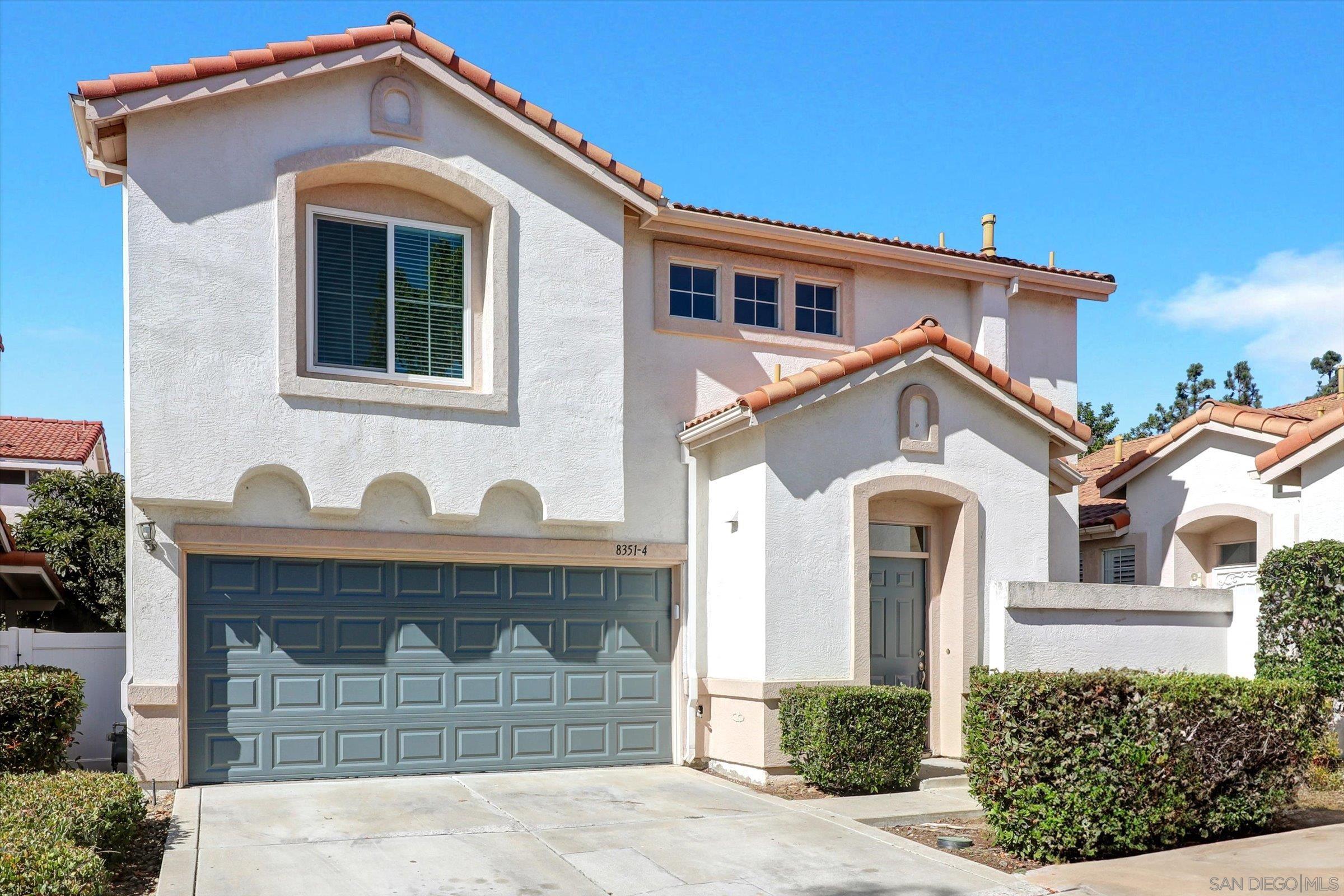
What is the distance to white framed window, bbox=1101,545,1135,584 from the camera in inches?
715

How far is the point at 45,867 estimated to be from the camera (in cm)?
700

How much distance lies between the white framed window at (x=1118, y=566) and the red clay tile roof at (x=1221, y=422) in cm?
107

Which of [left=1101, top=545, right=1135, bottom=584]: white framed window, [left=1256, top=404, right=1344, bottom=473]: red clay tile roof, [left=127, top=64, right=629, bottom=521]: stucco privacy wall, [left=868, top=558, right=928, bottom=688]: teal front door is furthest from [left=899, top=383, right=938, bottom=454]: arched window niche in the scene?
[left=1101, top=545, right=1135, bottom=584]: white framed window

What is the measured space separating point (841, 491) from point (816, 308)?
3216 mm

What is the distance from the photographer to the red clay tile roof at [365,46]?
1158cm

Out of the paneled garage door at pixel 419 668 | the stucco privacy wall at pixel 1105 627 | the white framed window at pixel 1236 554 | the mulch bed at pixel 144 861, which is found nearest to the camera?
the mulch bed at pixel 144 861

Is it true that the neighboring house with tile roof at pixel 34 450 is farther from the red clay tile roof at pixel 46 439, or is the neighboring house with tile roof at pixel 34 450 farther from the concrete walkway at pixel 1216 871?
the concrete walkway at pixel 1216 871

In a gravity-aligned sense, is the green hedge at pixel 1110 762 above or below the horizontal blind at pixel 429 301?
below

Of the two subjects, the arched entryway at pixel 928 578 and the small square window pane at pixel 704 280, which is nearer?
the arched entryway at pixel 928 578

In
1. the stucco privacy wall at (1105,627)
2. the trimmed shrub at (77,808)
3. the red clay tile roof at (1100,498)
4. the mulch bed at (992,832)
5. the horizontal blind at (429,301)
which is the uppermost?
the horizontal blind at (429,301)

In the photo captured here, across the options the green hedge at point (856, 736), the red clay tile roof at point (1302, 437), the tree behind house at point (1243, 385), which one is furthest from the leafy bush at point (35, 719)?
the tree behind house at point (1243, 385)

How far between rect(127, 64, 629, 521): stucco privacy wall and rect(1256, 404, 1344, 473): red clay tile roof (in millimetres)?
7221

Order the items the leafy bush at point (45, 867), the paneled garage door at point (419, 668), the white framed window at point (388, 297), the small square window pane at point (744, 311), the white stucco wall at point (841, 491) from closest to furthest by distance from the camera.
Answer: the leafy bush at point (45, 867)
the paneled garage door at point (419, 668)
the white framed window at point (388, 297)
the white stucco wall at point (841, 491)
the small square window pane at point (744, 311)

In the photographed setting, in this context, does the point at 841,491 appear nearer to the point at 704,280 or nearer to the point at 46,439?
the point at 704,280
